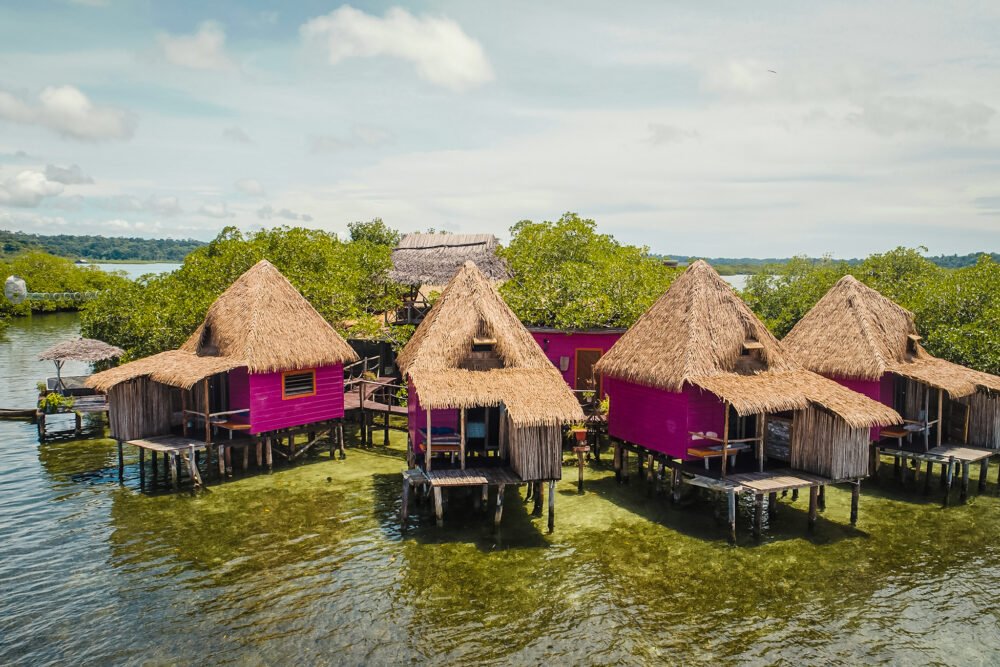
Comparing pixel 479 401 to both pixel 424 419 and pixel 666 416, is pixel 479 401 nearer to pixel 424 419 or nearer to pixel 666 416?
pixel 424 419

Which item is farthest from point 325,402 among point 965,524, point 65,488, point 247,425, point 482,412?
point 965,524

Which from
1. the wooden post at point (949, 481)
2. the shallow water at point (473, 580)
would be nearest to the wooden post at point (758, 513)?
the shallow water at point (473, 580)

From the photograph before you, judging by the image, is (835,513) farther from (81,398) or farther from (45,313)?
(45,313)

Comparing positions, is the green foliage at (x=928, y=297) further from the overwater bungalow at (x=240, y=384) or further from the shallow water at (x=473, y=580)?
the overwater bungalow at (x=240, y=384)

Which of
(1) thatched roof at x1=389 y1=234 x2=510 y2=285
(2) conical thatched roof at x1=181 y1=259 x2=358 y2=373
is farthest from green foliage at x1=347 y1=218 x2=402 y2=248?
(2) conical thatched roof at x1=181 y1=259 x2=358 y2=373

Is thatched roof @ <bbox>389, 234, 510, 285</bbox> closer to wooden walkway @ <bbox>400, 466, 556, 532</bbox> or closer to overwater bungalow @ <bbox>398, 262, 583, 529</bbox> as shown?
overwater bungalow @ <bbox>398, 262, 583, 529</bbox>

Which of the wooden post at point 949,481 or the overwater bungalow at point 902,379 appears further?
the overwater bungalow at point 902,379
